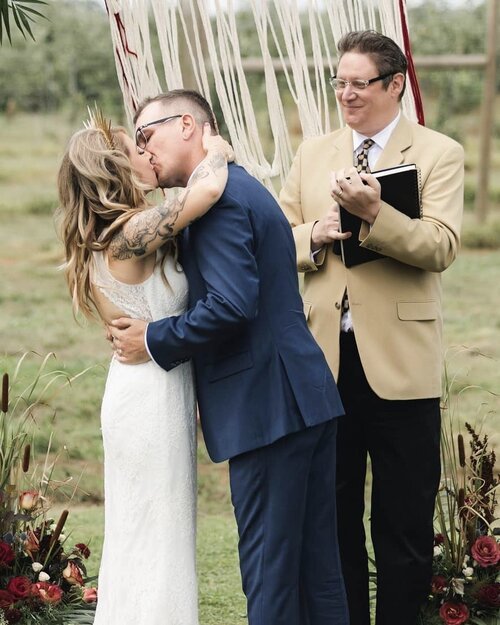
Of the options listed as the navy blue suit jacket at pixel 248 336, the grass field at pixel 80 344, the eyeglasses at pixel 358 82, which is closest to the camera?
the navy blue suit jacket at pixel 248 336

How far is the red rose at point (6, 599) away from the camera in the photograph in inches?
135

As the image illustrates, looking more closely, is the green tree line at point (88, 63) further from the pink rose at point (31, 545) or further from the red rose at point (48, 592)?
the red rose at point (48, 592)

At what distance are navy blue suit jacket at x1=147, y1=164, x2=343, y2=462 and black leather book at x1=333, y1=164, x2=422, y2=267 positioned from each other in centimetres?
36

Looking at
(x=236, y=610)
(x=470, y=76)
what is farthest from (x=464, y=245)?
(x=236, y=610)

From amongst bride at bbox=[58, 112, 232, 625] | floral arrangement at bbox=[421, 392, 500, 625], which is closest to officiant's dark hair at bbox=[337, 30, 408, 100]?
bride at bbox=[58, 112, 232, 625]

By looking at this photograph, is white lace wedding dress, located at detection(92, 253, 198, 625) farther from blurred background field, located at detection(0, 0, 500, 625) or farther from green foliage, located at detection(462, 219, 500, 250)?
green foliage, located at detection(462, 219, 500, 250)

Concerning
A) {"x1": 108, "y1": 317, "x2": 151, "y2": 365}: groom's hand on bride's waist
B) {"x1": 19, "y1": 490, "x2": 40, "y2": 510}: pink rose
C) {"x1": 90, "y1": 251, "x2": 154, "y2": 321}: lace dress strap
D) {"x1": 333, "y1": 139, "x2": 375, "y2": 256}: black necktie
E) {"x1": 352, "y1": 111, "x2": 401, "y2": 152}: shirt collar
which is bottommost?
{"x1": 19, "y1": 490, "x2": 40, "y2": 510}: pink rose

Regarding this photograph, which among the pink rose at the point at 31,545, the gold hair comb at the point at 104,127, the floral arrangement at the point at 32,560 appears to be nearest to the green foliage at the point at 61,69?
the floral arrangement at the point at 32,560

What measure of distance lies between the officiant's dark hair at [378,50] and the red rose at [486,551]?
Result: 1.46 m

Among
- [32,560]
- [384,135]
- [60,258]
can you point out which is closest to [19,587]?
[32,560]

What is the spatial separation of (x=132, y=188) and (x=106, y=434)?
2.14ft

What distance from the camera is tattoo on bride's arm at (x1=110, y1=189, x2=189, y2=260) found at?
9.41 feet

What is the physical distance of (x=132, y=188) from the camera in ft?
9.75

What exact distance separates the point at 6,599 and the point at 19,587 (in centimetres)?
5
